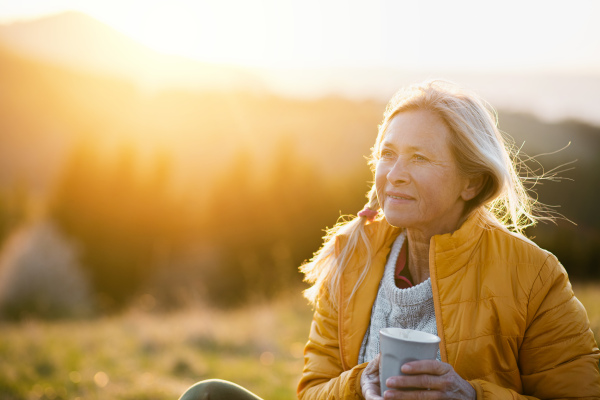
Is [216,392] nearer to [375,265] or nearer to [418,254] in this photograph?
[375,265]

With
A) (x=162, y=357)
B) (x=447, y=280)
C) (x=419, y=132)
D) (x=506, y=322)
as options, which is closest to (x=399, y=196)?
(x=419, y=132)

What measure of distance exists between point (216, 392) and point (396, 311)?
0.77 metres

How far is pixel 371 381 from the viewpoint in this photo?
170 cm

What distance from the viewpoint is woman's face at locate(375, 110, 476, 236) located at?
198 centimetres

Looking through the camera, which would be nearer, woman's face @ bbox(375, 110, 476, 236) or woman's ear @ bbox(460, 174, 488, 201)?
woman's face @ bbox(375, 110, 476, 236)

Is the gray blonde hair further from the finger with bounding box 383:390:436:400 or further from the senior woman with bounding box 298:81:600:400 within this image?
the finger with bounding box 383:390:436:400

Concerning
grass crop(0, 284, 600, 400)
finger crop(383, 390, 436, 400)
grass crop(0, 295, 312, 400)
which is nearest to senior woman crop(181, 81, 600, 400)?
finger crop(383, 390, 436, 400)

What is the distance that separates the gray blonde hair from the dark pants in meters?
0.55

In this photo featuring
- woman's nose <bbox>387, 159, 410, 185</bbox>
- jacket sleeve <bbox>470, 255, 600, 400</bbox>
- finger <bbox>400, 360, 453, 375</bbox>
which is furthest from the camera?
woman's nose <bbox>387, 159, 410, 185</bbox>

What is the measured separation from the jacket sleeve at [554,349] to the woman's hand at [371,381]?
0.33 m

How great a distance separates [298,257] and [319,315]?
68.6 feet

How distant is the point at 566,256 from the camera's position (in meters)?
12.5

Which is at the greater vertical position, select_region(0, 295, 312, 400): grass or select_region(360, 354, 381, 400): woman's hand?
select_region(360, 354, 381, 400): woman's hand

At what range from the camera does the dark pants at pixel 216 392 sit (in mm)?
1880
